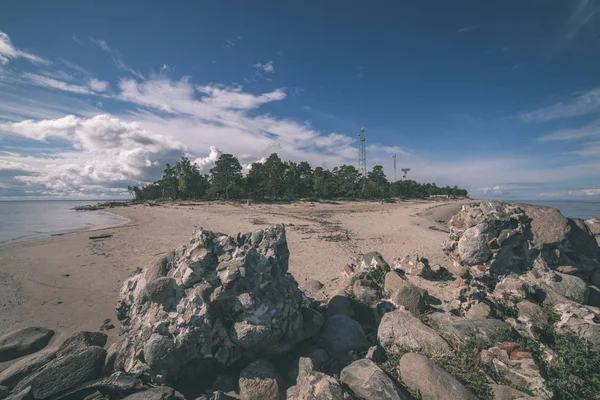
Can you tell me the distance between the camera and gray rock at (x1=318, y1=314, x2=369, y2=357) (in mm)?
5285

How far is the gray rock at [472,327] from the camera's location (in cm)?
520

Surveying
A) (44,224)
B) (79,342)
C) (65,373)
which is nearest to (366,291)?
(65,373)

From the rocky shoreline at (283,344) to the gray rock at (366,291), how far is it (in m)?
0.31

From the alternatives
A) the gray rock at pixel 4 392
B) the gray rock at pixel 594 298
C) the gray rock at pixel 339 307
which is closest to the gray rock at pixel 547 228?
the gray rock at pixel 594 298

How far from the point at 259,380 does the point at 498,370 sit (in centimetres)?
441

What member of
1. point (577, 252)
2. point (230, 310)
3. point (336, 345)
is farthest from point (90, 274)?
point (577, 252)

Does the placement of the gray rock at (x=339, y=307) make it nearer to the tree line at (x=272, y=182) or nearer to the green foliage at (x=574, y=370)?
the green foliage at (x=574, y=370)

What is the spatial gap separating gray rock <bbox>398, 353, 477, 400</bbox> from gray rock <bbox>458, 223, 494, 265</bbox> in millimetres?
5731

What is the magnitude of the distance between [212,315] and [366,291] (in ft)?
Answer: 15.1

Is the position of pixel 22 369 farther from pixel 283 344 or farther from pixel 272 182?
pixel 272 182

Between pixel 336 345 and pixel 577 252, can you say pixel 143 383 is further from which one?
pixel 577 252

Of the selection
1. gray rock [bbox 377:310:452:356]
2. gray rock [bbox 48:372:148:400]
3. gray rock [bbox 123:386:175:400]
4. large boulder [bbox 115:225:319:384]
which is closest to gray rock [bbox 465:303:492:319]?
gray rock [bbox 377:310:452:356]

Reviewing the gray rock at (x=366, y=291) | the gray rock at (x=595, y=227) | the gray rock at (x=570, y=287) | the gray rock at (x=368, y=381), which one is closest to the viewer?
the gray rock at (x=368, y=381)

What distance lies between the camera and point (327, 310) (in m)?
6.74
